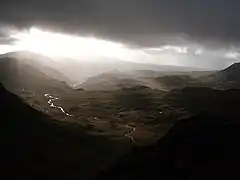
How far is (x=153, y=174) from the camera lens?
139250 millimetres

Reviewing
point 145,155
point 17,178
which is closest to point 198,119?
point 145,155

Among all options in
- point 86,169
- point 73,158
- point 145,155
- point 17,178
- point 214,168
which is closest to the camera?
point 214,168

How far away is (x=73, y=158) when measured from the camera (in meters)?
196

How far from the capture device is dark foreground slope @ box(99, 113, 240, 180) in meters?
136

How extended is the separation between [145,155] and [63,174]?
39.0m

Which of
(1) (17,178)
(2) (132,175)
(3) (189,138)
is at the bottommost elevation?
(1) (17,178)

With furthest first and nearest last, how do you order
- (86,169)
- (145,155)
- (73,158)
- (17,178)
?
(73,158), (86,169), (17,178), (145,155)

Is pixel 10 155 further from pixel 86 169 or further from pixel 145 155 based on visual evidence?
pixel 145 155

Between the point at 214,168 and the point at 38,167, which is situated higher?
the point at 214,168

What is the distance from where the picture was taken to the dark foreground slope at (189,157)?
13612cm

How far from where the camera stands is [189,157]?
14538cm

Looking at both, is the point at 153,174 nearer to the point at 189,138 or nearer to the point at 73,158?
the point at 189,138

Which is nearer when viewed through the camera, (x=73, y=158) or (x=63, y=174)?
(x=63, y=174)

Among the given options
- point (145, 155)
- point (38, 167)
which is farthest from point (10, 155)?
point (145, 155)
